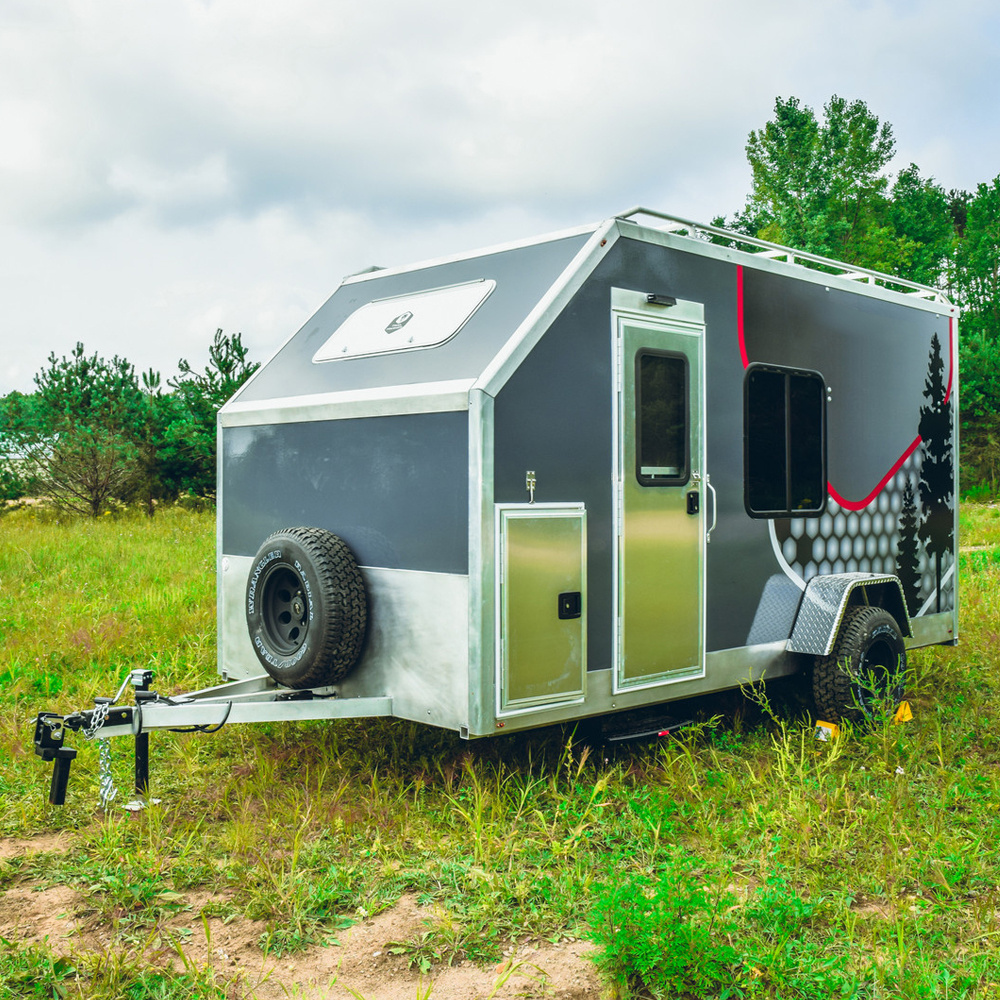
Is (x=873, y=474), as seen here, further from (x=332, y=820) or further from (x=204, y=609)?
(x=204, y=609)

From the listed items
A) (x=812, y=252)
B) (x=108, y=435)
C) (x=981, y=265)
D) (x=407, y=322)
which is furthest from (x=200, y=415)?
(x=981, y=265)

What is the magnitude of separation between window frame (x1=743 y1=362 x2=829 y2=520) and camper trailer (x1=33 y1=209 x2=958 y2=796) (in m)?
0.01

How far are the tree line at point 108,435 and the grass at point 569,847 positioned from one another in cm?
996

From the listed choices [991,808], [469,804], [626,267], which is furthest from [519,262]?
[991,808]

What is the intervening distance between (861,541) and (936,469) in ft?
3.69

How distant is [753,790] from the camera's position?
4809 millimetres

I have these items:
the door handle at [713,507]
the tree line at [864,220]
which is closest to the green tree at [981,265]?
the tree line at [864,220]

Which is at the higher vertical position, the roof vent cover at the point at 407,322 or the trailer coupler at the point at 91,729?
the roof vent cover at the point at 407,322

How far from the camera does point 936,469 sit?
7.01 meters

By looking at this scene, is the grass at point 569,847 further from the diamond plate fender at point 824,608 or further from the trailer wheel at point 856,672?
the diamond plate fender at point 824,608

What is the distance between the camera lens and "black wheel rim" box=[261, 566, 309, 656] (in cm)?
476

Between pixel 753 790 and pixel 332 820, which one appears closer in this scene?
pixel 332 820

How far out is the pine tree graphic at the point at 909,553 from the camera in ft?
21.8

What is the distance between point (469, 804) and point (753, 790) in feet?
4.36
